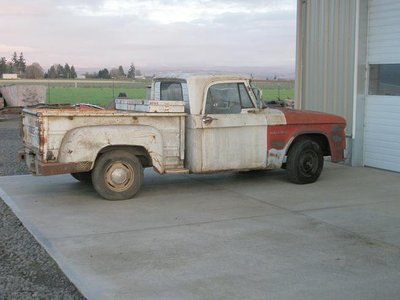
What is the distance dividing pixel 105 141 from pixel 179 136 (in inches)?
48.0

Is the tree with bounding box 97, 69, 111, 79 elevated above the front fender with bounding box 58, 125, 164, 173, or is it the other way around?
the tree with bounding box 97, 69, 111, 79

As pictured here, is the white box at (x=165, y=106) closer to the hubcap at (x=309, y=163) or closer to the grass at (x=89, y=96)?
the hubcap at (x=309, y=163)

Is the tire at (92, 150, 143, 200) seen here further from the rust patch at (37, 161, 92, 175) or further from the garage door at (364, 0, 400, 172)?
the garage door at (364, 0, 400, 172)

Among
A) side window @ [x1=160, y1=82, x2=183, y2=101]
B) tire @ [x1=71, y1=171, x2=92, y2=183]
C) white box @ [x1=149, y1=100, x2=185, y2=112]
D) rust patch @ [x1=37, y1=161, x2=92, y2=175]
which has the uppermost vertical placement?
side window @ [x1=160, y1=82, x2=183, y2=101]

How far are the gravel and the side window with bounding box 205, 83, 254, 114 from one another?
3.52 m

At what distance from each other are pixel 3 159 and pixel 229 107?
698 centimetres

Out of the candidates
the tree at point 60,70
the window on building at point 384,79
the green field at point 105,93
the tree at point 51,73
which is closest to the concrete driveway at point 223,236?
the window on building at point 384,79

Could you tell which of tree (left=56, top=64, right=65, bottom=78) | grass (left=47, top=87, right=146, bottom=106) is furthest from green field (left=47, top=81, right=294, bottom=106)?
tree (left=56, top=64, right=65, bottom=78)

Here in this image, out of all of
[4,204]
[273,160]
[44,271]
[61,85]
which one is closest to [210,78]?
[273,160]

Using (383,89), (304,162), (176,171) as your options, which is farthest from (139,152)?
(383,89)

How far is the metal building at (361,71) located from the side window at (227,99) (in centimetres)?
354

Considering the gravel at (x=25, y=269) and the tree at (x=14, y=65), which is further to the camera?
the tree at (x=14, y=65)

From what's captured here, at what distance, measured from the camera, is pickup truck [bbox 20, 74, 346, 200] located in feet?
26.7

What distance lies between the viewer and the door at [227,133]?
8883 millimetres
